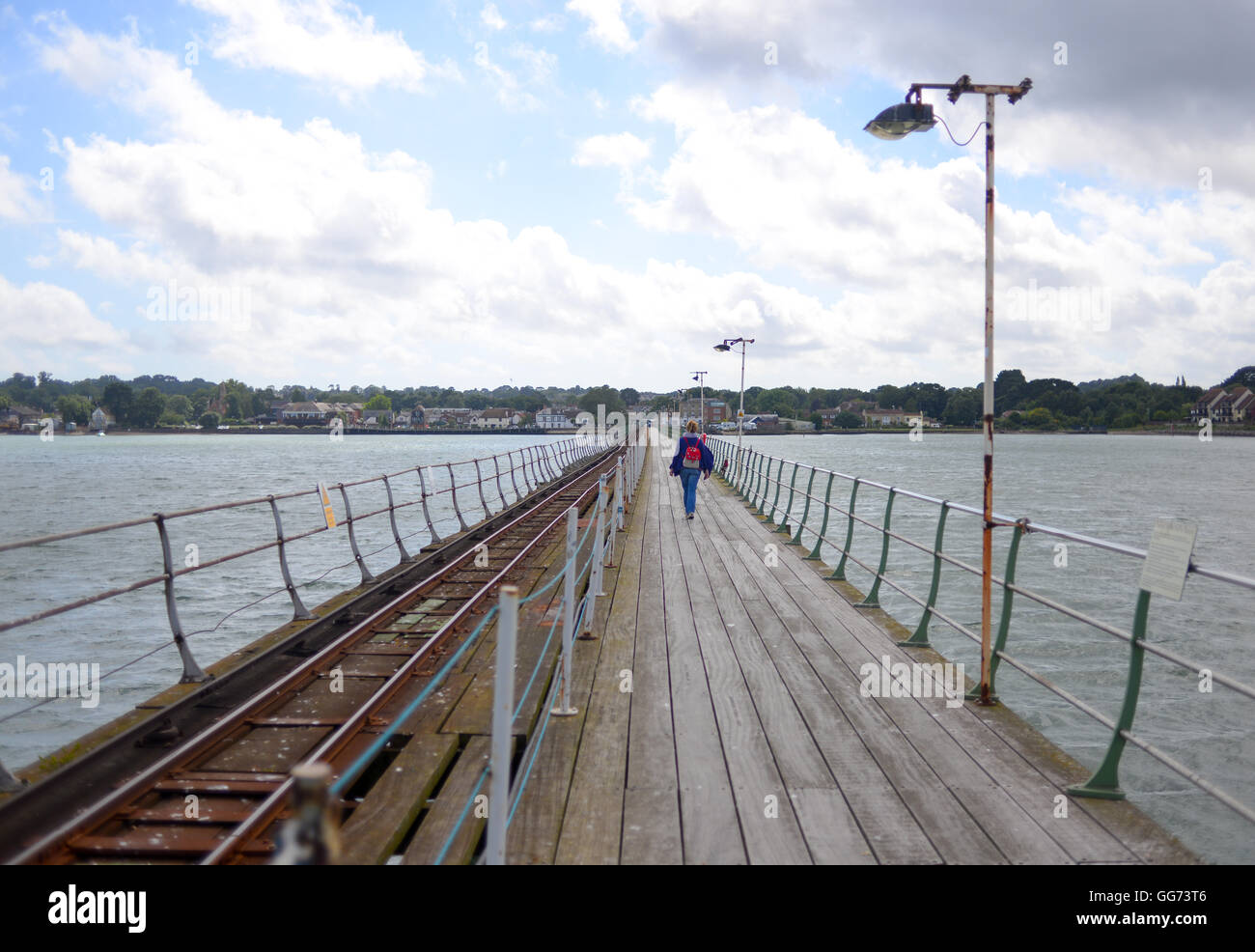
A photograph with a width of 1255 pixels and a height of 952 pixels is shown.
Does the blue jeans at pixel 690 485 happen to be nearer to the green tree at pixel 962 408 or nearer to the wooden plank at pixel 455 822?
the wooden plank at pixel 455 822

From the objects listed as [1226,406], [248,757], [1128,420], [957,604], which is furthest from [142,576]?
[1128,420]

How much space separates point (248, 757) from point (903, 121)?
5.81 meters

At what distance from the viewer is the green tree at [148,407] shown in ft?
601

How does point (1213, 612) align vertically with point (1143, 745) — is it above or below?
below

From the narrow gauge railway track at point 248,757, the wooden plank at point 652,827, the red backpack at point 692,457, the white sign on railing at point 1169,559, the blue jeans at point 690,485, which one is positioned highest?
the red backpack at point 692,457

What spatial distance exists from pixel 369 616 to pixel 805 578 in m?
4.91

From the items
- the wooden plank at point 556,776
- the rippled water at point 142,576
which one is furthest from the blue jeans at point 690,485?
the wooden plank at point 556,776

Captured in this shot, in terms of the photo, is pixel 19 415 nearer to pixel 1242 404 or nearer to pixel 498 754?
pixel 498 754

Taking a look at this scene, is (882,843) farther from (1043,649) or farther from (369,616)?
(1043,649)

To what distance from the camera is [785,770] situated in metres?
4.64

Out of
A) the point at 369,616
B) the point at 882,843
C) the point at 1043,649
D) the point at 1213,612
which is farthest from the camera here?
the point at 1213,612

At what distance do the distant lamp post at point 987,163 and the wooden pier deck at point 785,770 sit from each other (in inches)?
28.7
